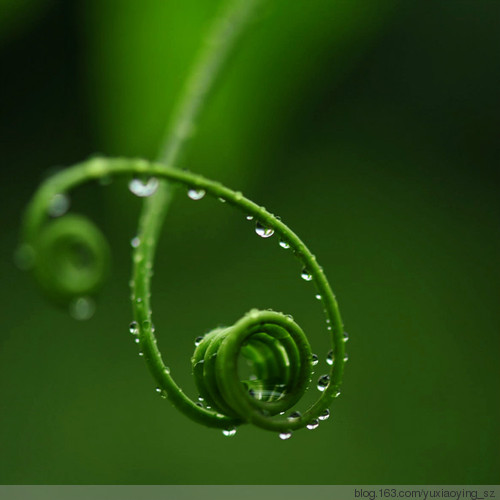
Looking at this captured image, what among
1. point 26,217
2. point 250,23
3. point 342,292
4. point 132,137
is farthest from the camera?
point 342,292

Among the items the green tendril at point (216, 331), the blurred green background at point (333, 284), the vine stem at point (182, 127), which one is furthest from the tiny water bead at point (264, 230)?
the blurred green background at point (333, 284)

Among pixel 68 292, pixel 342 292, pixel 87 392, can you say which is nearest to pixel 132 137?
pixel 68 292

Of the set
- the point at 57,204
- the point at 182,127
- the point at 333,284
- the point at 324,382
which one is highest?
the point at 333,284

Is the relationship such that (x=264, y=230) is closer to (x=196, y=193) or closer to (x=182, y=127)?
(x=196, y=193)

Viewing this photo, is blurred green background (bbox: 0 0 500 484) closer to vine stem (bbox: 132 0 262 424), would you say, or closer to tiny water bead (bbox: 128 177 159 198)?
vine stem (bbox: 132 0 262 424)

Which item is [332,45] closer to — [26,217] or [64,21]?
[26,217]

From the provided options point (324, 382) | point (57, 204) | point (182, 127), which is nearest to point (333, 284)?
point (182, 127)

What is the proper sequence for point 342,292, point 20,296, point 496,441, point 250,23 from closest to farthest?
point 250,23 → point 496,441 → point 342,292 → point 20,296
